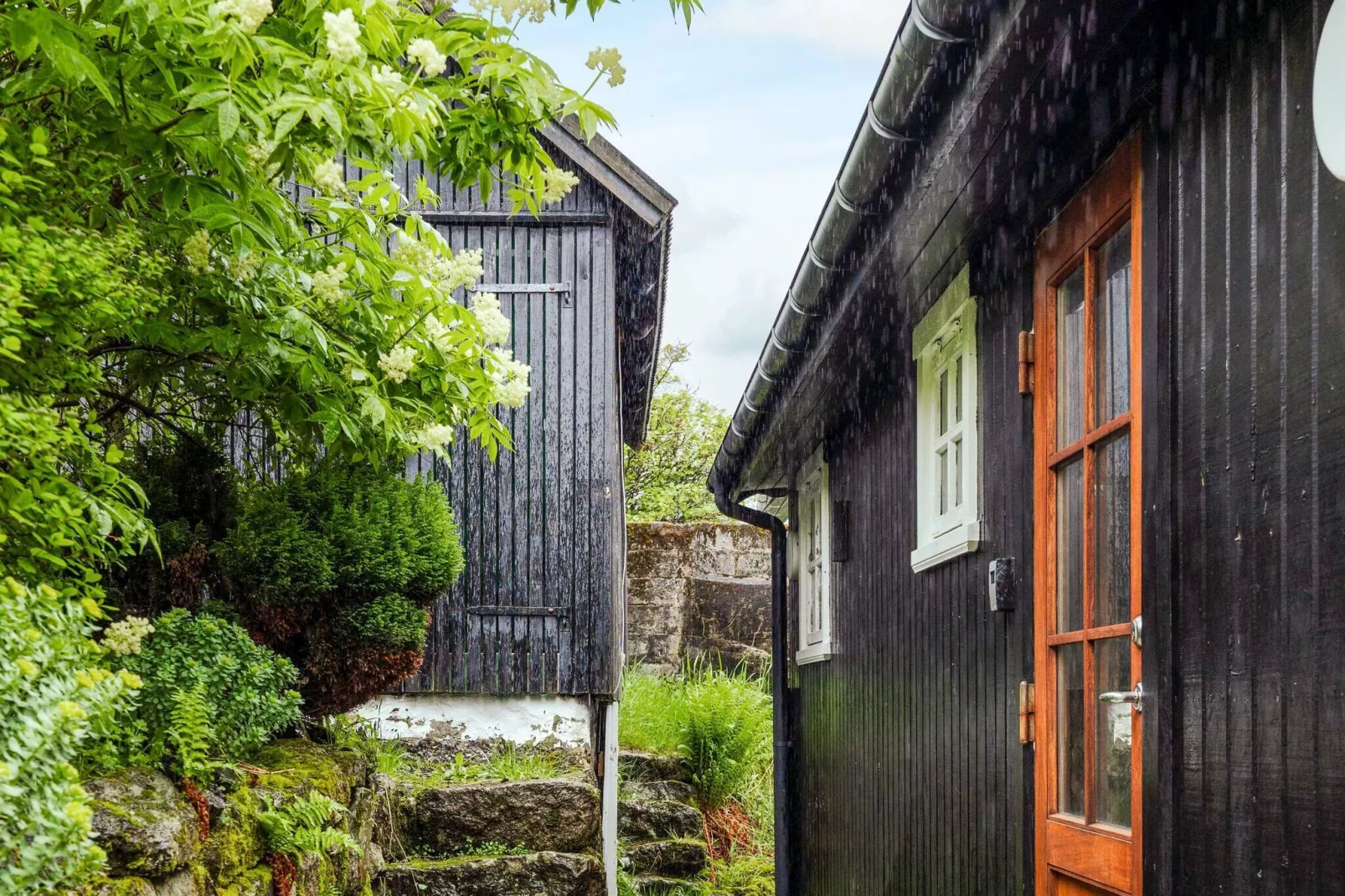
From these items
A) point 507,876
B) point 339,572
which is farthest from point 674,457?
point 339,572

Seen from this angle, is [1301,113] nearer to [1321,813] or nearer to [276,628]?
[1321,813]

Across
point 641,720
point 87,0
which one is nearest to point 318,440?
point 87,0

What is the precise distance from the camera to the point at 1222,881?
2.09 meters

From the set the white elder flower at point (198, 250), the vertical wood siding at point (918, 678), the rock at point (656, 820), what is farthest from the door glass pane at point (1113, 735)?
the rock at point (656, 820)

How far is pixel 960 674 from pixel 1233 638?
7.07ft

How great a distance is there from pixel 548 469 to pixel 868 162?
16.9 ft

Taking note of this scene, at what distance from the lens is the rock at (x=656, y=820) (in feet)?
32.9

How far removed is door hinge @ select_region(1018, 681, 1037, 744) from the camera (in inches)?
131

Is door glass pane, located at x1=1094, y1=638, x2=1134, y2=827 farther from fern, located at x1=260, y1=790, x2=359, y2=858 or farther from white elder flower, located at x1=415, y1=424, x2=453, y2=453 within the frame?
fern, located at x1=260, y1=790, x2=359, y2=858

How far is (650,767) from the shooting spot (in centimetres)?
1092

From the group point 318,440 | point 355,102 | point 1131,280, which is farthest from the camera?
point 318,440

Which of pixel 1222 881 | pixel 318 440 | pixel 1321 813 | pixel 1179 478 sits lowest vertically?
pixel 1222 881

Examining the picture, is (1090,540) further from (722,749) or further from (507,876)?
(722,749)

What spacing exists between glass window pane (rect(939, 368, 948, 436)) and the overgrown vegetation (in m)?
6.64
